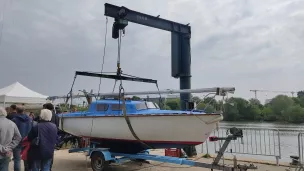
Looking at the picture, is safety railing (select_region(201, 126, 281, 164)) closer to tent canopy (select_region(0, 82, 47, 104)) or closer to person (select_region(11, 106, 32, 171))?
person (select_region(11, 106, 32, 171))

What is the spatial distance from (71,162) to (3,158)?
538cm

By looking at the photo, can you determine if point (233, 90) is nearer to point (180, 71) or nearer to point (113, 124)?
point (113, 124)

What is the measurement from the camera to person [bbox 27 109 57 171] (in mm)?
4707

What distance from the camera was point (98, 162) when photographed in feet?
25.7

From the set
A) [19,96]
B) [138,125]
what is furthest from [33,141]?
[19,96]


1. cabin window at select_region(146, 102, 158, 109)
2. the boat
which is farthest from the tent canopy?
cabin window at select_region(146, 102, 158, 109)

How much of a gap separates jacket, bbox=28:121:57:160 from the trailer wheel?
9.59 ft

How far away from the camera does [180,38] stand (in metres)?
11.6

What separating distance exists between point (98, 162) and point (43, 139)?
3376mm

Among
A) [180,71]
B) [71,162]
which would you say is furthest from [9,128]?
[180,71]

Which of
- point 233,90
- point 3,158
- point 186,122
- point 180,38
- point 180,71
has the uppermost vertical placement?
point 180,38

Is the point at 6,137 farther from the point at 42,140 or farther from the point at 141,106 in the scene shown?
the point at 141,106

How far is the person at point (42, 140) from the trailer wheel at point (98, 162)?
2863 mm

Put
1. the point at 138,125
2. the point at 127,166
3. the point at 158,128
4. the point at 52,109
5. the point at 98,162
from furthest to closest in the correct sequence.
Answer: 1. the point at 127,166
2. the point at 98,162
3. the point at 138,125
4. the point at 158,128
5. the point at 52,109
